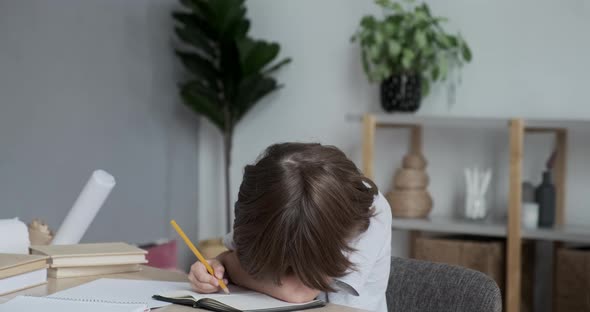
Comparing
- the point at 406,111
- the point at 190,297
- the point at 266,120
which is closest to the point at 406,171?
the point at 406,111

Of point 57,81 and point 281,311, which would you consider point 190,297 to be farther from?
point 57,81

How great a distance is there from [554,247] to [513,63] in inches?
31.5

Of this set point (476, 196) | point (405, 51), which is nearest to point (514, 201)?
point (476, 196)

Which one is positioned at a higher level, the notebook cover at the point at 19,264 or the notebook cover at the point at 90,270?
the notebook cover at the point at 19,264

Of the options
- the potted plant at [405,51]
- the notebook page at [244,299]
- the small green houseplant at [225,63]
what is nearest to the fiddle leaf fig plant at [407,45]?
the potted plant at [405,51]

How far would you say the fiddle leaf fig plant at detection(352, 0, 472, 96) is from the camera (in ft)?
10.9

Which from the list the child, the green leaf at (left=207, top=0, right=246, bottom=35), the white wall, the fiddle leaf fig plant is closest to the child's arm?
the child

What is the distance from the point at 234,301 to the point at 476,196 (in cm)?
218

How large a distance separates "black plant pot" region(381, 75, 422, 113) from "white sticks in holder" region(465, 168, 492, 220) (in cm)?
37

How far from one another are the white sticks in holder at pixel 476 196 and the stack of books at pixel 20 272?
7.13ft

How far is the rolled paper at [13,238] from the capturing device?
1.68 meters

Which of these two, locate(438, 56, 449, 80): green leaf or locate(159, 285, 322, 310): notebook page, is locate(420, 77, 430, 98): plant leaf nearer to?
locate(438, 56, 449, 80): green leaf

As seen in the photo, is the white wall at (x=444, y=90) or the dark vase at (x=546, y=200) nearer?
the dark vase at (x=546, y=200)

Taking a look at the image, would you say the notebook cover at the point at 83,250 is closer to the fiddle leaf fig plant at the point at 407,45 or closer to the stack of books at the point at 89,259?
the stack of books at the point at 89,259
